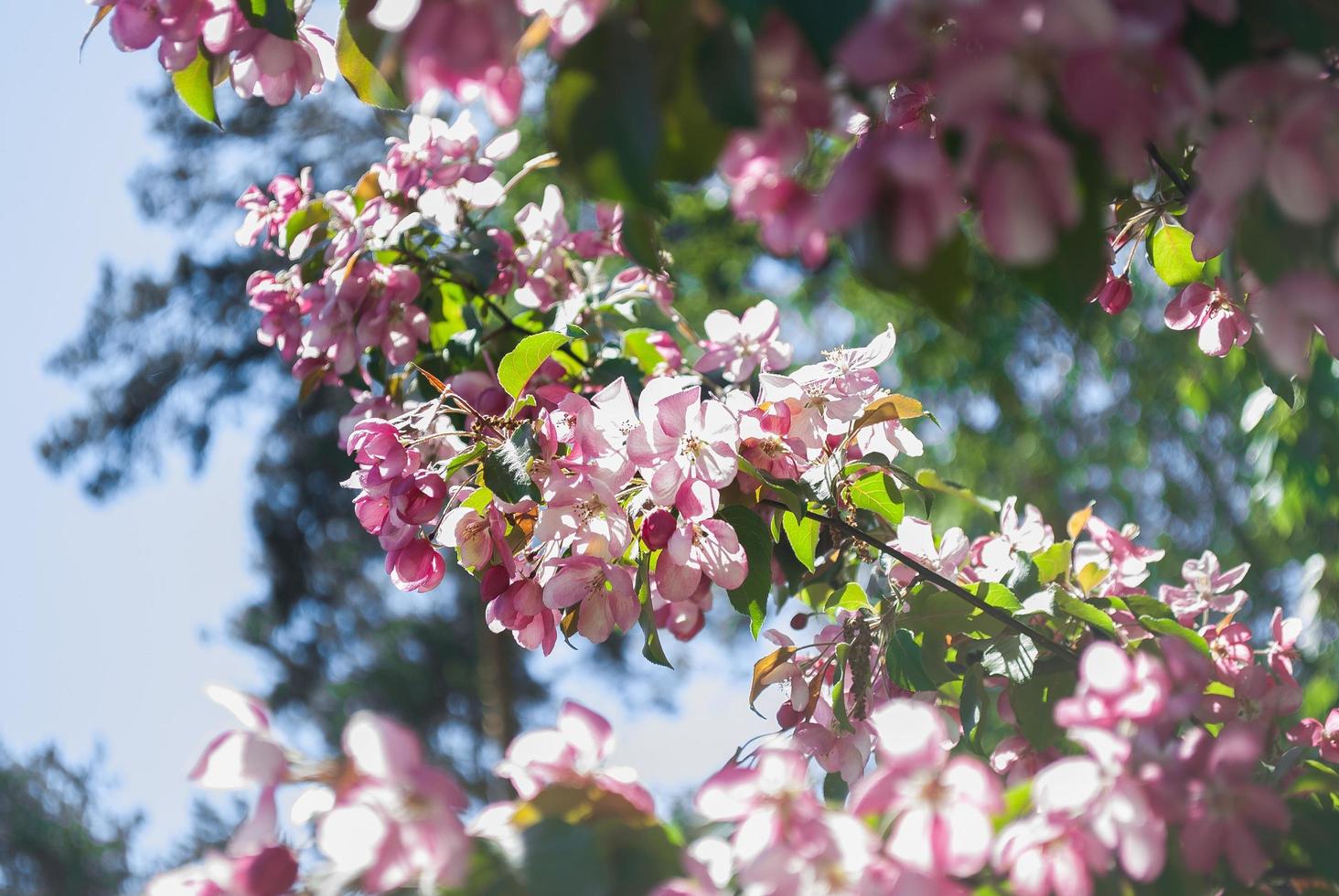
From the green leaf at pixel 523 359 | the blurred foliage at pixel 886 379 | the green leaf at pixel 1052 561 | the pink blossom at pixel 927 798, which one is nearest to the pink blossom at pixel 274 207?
the green leaf at pixel 523 359

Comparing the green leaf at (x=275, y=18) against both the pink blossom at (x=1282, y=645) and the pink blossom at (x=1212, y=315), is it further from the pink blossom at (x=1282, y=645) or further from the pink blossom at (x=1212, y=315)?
the pink blossom at (x=1282, y=645)

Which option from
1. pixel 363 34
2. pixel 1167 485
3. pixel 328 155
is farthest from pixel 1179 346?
pixel 363 34

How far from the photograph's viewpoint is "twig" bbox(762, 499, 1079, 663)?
110 cm

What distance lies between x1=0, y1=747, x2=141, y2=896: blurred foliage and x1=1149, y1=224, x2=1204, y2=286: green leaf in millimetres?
12461

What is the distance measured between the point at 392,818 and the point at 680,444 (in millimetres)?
521

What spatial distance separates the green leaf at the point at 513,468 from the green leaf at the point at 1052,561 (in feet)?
1.90

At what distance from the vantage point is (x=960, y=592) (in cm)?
115

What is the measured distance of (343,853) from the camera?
1.91 ft

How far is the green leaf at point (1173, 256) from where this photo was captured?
125cm

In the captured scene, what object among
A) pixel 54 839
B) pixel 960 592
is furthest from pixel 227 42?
pixel 54 839

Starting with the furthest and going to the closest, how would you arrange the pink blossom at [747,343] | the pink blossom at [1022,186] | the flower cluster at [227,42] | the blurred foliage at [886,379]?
1. the blurred foliage at [886,379]
2. the pink blossom at [747,343]
3. the flower cluster at [227,42]
4. the pink blossom at [1022,186]

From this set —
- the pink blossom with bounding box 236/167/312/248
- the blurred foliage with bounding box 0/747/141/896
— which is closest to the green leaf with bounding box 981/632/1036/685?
the pink blossom with bounding box 236/167/312/248

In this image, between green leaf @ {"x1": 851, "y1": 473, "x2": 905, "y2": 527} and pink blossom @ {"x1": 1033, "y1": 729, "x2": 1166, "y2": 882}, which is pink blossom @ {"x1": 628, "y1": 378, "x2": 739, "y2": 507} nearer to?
green leaf @ {"x1": 851, "y1": 473, "x2": 905, "y2": 527}

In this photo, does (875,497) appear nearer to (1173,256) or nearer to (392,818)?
(1173,256)
